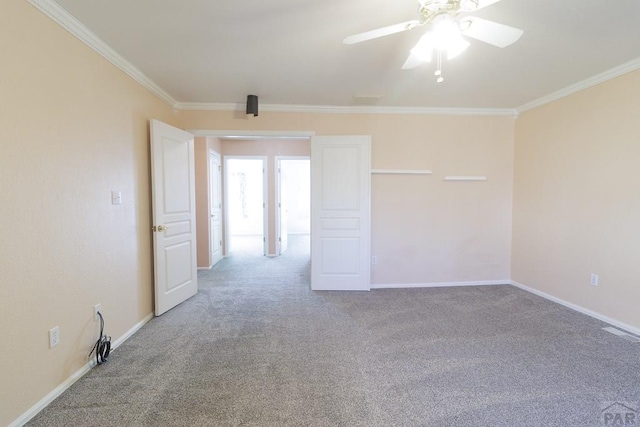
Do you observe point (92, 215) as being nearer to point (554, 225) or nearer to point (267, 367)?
point (267, 367)

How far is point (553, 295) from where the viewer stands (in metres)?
3.38

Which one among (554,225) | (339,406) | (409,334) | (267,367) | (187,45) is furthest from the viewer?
(554,225)

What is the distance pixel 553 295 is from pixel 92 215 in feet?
15.7

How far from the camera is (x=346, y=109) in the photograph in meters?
3.75

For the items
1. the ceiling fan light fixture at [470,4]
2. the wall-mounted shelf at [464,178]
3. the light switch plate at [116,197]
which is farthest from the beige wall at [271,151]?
the ceiling fan light fixture at [470,4]

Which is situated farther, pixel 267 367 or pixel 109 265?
pixel 109 265

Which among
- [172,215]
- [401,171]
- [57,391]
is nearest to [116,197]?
[172,215]

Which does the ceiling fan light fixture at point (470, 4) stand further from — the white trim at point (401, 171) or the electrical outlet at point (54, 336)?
the electrical outlet at point (54, 336)

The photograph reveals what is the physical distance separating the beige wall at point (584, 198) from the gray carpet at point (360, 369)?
40cm

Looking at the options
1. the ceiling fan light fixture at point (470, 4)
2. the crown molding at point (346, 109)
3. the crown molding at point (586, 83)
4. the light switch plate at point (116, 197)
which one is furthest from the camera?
the crown molding at point (346, 109)

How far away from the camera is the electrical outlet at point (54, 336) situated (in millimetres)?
1776

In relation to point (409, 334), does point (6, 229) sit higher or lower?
higher

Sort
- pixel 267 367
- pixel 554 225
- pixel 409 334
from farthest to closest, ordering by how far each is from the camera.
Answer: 1. pixel 554 225
2. pixel 409 334
3. pixel 267 367

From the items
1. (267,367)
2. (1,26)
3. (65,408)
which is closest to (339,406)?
(267,367)
